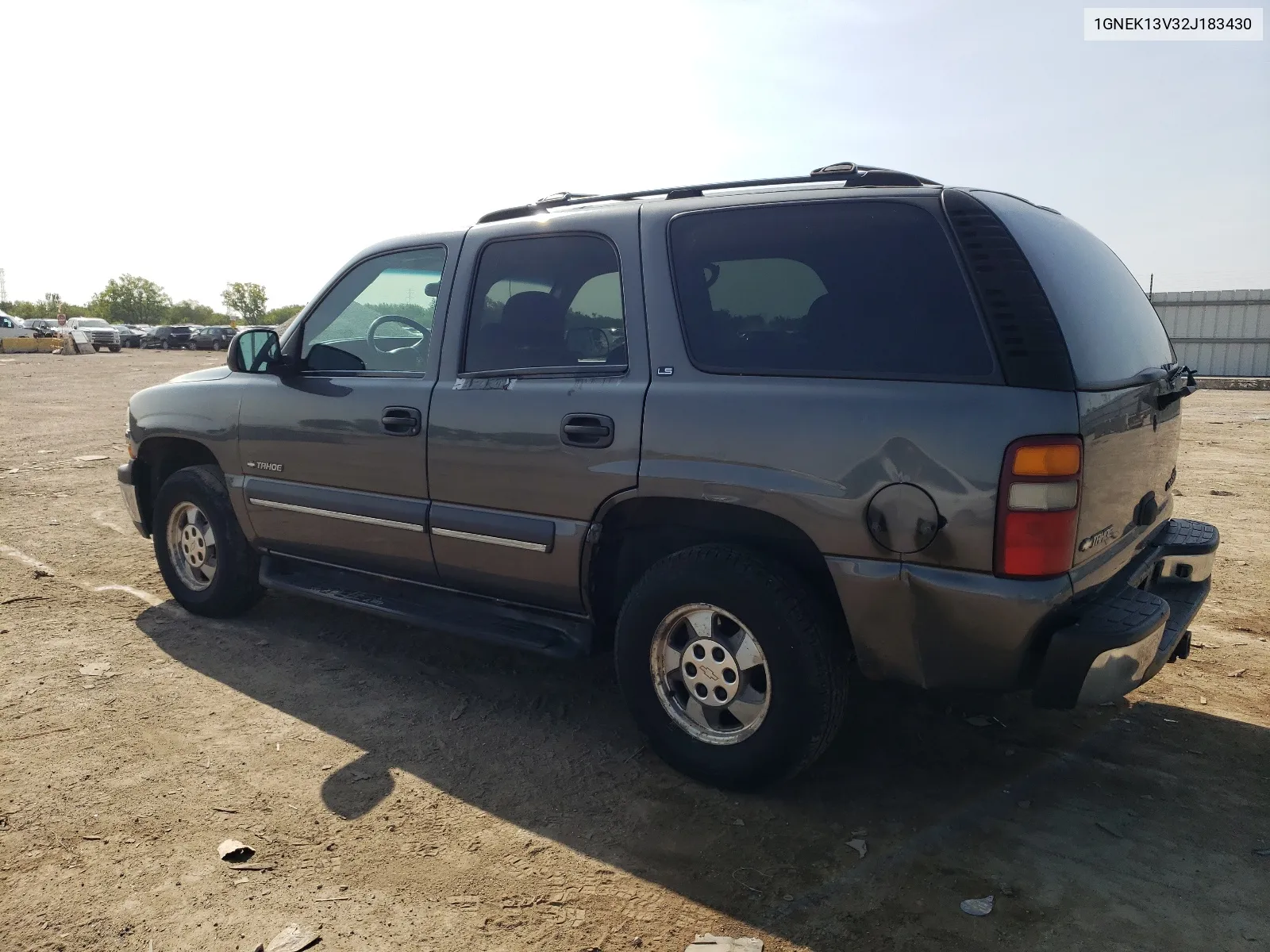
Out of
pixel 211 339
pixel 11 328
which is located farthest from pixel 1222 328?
pixel 11 328

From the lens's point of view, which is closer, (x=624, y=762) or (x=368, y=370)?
(x=624, y=762)

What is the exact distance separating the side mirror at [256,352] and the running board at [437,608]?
3.11 feet

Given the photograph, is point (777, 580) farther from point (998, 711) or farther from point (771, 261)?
point (998, 711)

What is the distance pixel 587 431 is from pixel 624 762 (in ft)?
4.02

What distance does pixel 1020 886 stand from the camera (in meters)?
2.60

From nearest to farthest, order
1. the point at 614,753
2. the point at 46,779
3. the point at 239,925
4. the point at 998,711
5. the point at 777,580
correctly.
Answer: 1. the point at 239,925
2. the point at 777,580
3. the point at 46,779
4. the point at 614,753
5. the point at 998,711

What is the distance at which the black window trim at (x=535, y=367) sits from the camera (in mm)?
3352

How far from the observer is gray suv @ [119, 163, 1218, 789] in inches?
103

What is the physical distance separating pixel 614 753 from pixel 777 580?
1.03 m

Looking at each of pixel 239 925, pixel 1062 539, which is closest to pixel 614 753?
pixel 239 925

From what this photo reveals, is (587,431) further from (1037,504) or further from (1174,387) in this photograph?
(1174,387)

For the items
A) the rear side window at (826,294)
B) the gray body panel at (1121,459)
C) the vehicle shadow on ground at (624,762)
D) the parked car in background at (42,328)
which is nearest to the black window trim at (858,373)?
the rear side window at (826,294)

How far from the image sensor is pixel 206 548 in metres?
4.89

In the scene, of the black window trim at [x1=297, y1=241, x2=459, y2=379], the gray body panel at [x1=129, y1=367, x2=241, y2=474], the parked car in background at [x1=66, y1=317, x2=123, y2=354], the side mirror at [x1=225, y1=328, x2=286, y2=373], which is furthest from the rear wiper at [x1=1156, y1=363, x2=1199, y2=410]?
the parked car in background at [x1=66, y1=317, x2=123, y2=354]
